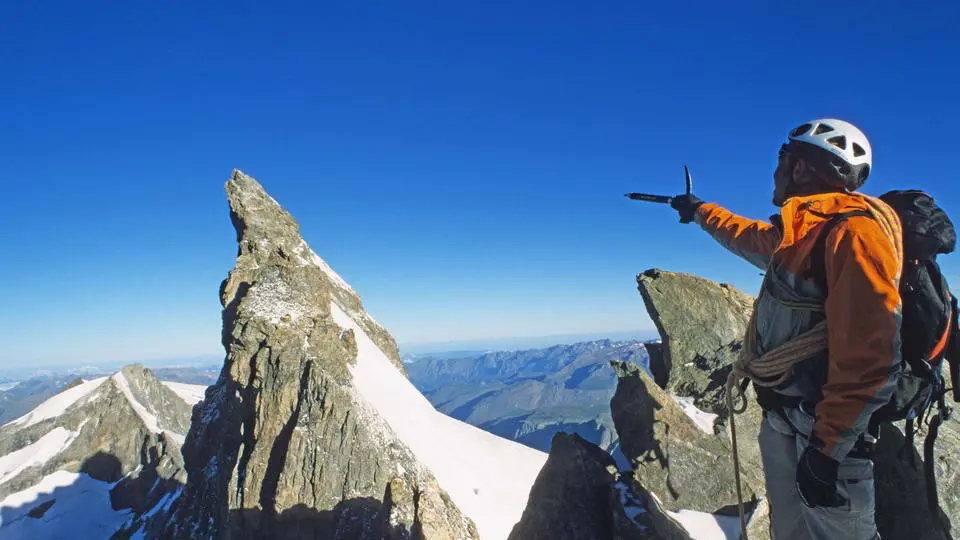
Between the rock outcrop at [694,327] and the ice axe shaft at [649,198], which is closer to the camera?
the ice axe shaft at [649,198]

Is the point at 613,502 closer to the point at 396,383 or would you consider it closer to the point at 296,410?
the point at 296,410

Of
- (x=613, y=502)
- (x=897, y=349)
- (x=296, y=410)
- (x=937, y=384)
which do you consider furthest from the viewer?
(x=296, y=410)

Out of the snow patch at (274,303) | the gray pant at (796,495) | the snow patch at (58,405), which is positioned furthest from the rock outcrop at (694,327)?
the snow patch at (58,405)

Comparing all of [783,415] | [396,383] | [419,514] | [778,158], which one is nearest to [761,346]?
[783,415]

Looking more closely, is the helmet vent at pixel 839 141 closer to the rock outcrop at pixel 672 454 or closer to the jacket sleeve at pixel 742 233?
the jacket sleeve at pixel 742 233

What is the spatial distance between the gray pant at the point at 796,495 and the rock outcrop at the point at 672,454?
11.1 m

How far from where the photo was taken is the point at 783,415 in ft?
17.6

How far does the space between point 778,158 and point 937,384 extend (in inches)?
121

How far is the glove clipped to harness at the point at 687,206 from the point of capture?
741cm

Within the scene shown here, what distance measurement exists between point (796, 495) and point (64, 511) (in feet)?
263

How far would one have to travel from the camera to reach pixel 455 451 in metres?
36.7

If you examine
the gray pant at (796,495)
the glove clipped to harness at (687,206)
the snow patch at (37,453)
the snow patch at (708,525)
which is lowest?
the snow patch at (37,453)

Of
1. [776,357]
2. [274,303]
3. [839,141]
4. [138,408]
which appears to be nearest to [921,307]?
[776,357]

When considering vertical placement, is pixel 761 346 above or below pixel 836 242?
below
